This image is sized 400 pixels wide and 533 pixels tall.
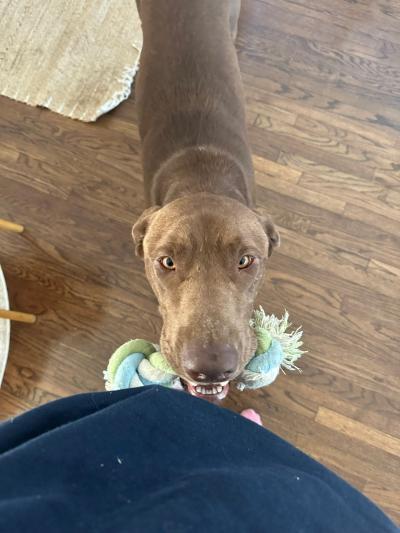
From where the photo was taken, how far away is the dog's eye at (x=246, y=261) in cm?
164

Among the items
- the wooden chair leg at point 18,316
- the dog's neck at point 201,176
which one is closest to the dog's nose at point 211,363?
the dog's neck at point 201,176

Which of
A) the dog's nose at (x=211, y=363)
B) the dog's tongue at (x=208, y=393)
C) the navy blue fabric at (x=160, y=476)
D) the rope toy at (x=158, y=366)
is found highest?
the navy blue fabric at (x=160, y=476)

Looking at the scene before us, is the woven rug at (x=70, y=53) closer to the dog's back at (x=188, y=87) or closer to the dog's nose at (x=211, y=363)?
the dog's back at (x=188, y=87)

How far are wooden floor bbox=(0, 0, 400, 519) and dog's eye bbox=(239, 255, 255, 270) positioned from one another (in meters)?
0.84

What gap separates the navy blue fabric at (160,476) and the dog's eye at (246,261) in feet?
1.93

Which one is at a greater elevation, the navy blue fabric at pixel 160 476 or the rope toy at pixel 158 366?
the navy blue fabric at pixel 160 476

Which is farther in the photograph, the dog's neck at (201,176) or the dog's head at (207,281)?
the dog's neck at (201,176)

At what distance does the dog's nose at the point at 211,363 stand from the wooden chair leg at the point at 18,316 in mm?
1187

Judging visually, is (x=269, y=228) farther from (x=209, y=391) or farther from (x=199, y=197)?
(x=209, y=391)

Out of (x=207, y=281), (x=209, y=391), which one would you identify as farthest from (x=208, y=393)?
(x=207, y=281)

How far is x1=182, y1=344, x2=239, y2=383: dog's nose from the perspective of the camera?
4.69 ft

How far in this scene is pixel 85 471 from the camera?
3.00 ft

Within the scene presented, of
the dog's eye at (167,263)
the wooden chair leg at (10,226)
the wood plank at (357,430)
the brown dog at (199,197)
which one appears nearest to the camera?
the brown dog at (199,197)

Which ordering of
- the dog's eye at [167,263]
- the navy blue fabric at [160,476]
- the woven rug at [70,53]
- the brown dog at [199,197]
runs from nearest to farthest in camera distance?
1. the navy blue fabric at [160,476]
2. the brown dog at [199,197]
3. the dog's eye at [167,263]
4. the woven rug at [70,53]
